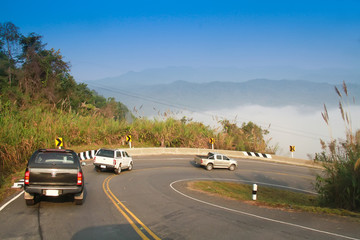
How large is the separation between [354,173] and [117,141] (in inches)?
1341

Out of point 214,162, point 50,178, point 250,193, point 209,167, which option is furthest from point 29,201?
point 214,162

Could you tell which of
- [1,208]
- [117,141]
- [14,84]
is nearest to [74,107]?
[14,84]

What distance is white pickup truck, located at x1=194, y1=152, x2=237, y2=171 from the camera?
30.2 metres

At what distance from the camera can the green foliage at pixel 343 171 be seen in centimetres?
1256

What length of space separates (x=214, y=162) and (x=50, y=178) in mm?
21604

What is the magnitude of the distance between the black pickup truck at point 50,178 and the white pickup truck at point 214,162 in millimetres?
19783

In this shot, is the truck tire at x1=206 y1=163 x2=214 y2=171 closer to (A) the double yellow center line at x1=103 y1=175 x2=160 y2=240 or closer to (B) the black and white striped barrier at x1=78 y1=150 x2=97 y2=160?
(B) the black and white striped barrier at x1=78 y1=150 x2=97 y2=160

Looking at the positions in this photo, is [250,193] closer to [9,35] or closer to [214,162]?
[214,162]

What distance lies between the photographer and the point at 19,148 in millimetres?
23672

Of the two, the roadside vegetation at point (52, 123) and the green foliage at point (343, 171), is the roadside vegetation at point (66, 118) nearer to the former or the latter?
the roadside vegetation at point (52, 123)

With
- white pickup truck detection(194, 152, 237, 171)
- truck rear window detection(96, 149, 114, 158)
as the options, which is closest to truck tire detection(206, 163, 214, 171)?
white pickup truck detection(194, 152, 237, 171)

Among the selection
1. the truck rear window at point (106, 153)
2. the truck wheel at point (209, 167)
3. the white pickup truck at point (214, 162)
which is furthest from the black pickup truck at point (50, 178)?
the truck wheel at point (209, 167)

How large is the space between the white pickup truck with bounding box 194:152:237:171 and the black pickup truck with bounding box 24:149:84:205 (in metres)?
19.8

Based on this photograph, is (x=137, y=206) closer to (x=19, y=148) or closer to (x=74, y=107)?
(x=19, y=148)
